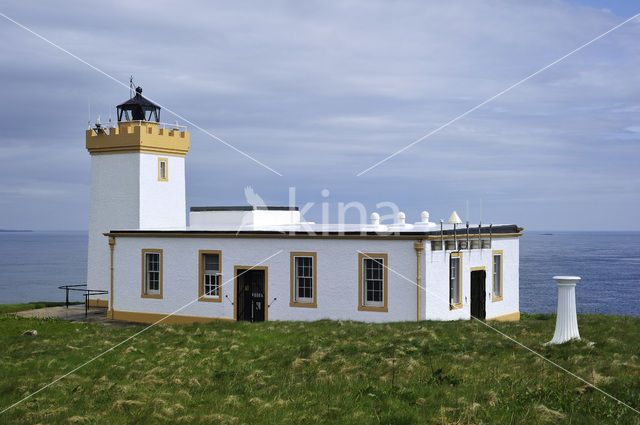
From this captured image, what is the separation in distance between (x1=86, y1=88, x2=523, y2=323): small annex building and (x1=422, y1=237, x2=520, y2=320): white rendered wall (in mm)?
41

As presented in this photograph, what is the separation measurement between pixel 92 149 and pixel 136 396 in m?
22.3

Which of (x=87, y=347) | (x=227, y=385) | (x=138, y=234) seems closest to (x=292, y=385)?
(x=227, y=385)

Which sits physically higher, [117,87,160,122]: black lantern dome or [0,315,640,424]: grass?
[117,87,160,122]: black lantern dome

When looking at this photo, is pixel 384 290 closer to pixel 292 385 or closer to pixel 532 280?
pixel 292 385

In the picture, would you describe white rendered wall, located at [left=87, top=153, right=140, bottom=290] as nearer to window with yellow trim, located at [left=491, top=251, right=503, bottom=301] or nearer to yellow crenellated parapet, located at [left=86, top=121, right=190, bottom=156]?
yellow crenellated parapet, located at [left=86, top=121, right=190, bottom=156]

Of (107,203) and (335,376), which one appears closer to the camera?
(335,376)

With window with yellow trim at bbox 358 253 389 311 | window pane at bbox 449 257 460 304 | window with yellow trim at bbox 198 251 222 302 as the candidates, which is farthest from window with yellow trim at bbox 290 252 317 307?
window pane at bbox 449 257 460 304

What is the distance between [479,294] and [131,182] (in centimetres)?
1719

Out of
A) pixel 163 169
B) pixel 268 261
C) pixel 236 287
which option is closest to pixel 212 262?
pixel 236 287

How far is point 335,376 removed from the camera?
40.5ft

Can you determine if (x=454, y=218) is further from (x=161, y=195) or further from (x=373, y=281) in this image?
(x=161, y=195)

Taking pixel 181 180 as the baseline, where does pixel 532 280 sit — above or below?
below

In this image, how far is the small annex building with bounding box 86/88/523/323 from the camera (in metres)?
21.3

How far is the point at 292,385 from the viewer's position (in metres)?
11.9
